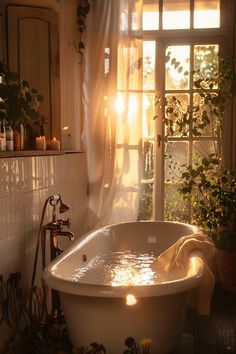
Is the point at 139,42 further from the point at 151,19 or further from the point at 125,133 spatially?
the point at 125,133

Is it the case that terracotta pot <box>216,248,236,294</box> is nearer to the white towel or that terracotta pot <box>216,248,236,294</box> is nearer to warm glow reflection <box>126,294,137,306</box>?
the white towel

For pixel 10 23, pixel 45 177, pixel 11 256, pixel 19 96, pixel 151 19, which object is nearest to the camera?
pixel 11 256

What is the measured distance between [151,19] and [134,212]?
1601 millimetres

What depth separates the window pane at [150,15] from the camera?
293cm

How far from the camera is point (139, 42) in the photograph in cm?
274

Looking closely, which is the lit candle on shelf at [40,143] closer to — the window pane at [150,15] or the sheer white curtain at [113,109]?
the sheer white curtain at [113,109]

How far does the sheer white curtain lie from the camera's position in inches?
108

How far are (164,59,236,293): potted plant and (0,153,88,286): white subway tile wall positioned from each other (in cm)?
98

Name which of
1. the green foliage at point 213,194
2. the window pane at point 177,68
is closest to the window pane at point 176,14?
the window pane at point 177,68

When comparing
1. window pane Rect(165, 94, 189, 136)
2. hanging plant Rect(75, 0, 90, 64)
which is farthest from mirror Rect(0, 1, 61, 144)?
window pane Rect(165, 94, 189, 136)

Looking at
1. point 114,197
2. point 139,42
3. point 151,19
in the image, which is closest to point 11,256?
point 114,197

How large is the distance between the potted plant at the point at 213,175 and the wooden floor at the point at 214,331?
0.90 feet

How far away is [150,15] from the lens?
2.96 m

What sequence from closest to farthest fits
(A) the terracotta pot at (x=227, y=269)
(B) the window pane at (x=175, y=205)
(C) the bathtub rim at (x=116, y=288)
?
(C) the bathtub rim at (x=116, y=288) → (A) the terracotta pot at (x=227, y=269) → (B) the window pane at (x=175, y=205)
